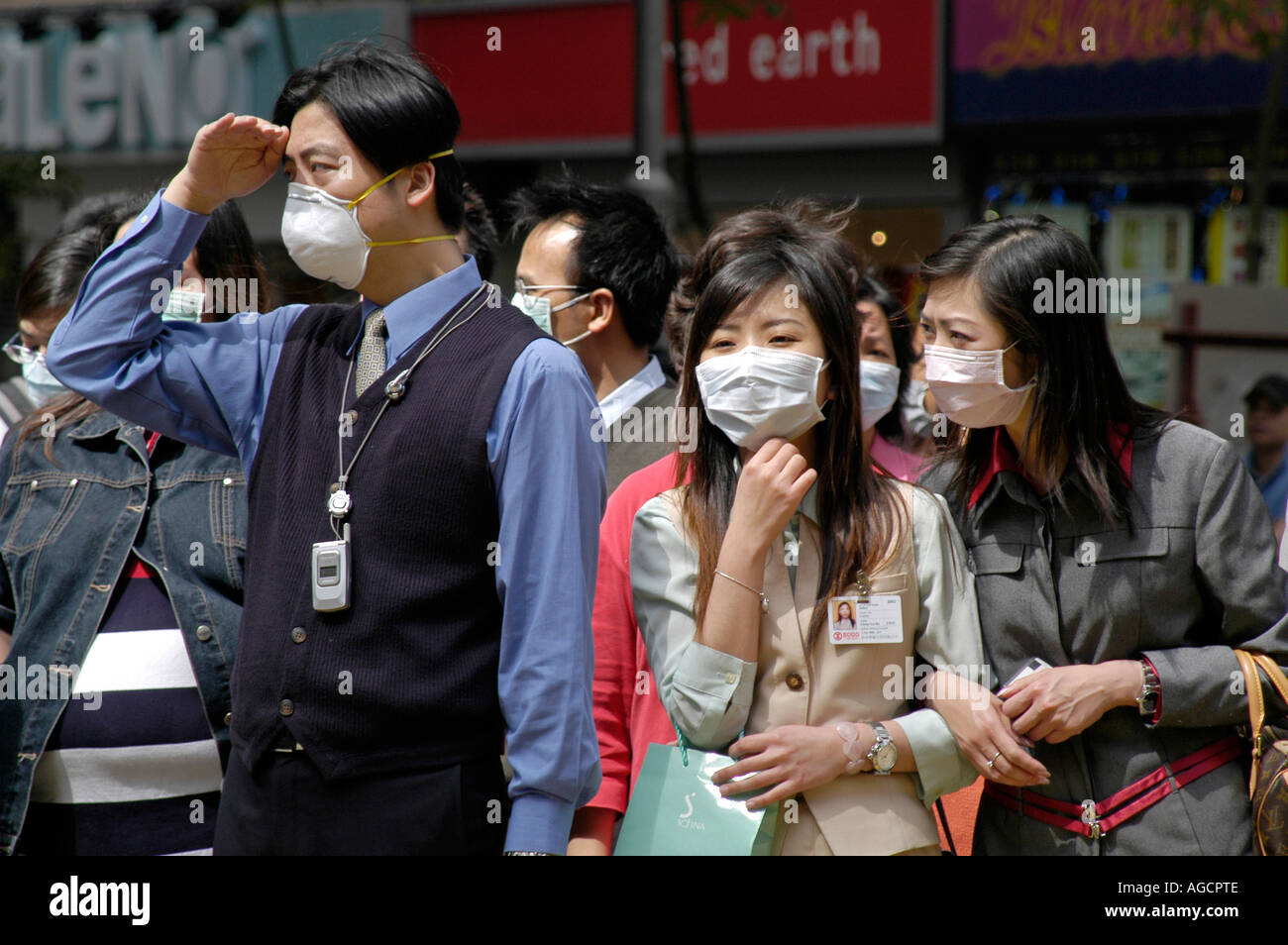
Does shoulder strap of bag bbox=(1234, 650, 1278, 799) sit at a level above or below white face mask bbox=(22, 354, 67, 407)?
below

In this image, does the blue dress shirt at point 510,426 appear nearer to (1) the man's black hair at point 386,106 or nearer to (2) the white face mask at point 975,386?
(1) the man's black hair at point 386,106

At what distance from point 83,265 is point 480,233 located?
3.85ft

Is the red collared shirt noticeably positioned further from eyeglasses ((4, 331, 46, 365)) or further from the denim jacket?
eyeglasses ((4, 331, 46, 365))

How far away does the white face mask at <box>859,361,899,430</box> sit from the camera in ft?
13.5

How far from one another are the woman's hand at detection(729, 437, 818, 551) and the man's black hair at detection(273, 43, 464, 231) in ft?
2.55

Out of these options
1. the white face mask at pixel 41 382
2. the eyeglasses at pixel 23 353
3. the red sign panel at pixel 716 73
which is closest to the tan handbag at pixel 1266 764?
the white face mask at pixel 41 382

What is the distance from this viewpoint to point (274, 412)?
2494mm

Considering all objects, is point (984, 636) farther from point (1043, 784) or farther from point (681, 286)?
point (681, 286)

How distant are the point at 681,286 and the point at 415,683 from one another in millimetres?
1435

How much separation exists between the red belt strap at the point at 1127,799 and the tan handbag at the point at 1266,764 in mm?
88

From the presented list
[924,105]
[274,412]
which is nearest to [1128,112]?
[924,105]

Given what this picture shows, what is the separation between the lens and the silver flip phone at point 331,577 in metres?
2.27

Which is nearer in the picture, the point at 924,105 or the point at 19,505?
the point at 19,505

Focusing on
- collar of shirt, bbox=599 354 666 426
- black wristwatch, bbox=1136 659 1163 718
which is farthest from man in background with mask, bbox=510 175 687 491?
black wristwatch, bbox=1136 659 1163 718
